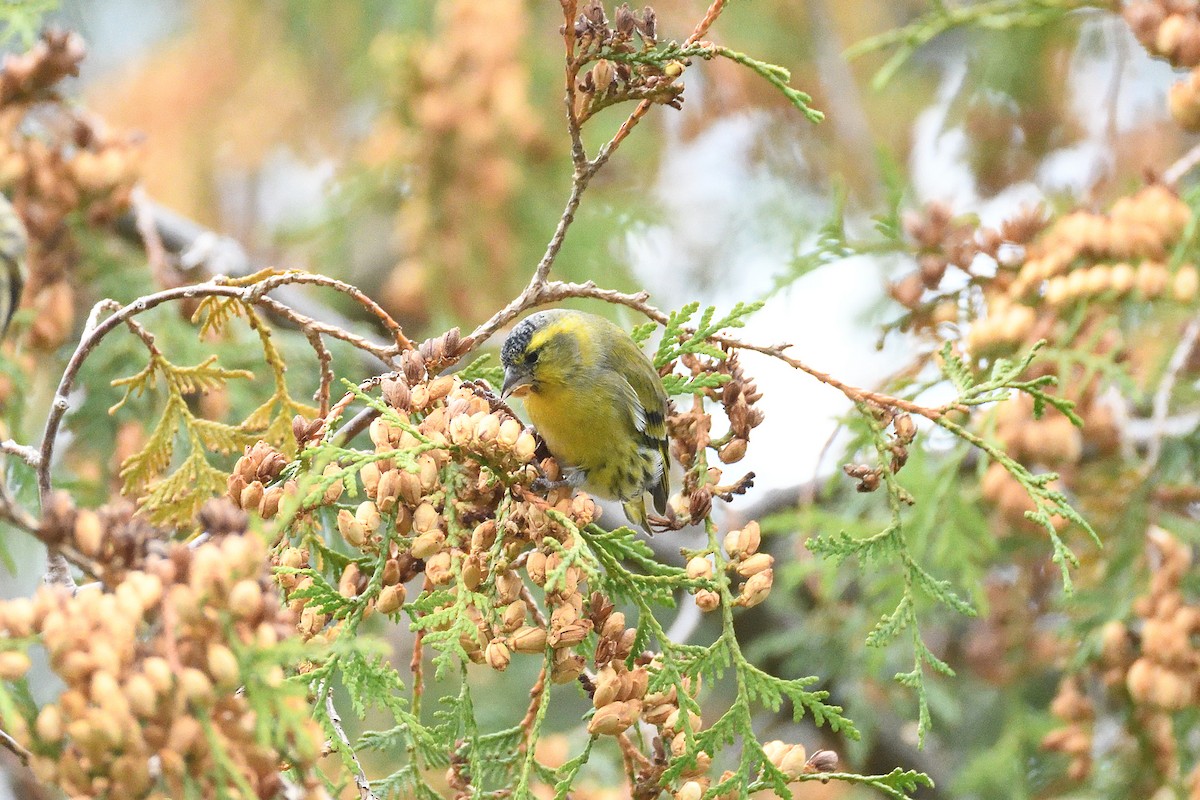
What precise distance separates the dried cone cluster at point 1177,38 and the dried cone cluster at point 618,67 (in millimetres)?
1901

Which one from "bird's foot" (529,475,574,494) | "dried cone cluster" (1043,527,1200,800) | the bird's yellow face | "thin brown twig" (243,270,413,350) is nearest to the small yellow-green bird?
the bird's yellow face

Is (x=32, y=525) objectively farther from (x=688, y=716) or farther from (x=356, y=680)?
(x=688, y=716)

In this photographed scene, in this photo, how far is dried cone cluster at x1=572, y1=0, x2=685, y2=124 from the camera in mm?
1865

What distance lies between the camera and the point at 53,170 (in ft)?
11.9

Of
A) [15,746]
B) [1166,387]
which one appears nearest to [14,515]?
[15,746]

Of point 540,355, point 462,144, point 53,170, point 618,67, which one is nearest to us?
point 618,67

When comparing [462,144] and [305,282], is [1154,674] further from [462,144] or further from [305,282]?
[462,144]

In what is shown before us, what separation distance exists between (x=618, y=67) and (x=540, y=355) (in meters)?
1.23

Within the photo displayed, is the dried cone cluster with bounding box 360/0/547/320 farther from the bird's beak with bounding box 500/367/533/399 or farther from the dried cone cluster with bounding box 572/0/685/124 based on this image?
the dried cone cluster with bounding box 572/0/685/124

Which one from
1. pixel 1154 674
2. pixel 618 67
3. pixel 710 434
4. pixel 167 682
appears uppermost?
pixel 618 67

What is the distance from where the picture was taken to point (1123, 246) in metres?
3.15

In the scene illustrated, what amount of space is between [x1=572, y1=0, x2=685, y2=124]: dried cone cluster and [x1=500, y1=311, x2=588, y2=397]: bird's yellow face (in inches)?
42.3

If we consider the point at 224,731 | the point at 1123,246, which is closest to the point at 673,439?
the point at 224,731

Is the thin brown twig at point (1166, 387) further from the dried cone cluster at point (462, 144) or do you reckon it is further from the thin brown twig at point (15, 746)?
the dried cone cluster at point (462, 144)
